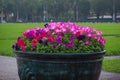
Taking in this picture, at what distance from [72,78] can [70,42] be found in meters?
0.57

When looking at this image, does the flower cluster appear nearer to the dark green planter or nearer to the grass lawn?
the dark green planter

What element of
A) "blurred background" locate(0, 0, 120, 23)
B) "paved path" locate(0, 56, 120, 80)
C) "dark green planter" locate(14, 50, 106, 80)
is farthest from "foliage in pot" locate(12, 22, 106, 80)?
"blurred background" locate(0, 0, 120, 23)

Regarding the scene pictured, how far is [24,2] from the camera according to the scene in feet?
422

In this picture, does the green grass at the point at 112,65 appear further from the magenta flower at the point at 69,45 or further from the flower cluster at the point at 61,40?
the magenta flower at the point at 69,45

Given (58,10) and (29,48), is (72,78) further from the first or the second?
(58,10)

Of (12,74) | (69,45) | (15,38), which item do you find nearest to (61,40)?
(69,45)

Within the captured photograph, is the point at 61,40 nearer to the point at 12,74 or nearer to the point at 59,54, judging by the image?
the point at 59,54

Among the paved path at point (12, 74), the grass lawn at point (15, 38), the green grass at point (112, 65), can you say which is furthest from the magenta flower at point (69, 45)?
the grass lawn at point (15, 38)

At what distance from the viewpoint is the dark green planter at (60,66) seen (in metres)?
5.66

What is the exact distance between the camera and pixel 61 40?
585 cm

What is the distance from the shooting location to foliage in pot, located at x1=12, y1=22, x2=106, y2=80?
567cm

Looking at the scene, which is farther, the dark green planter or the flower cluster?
the flower cluster

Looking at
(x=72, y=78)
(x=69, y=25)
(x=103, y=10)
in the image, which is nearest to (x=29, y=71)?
(x=72, y=78)

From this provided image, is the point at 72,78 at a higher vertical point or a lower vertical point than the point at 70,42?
lower
